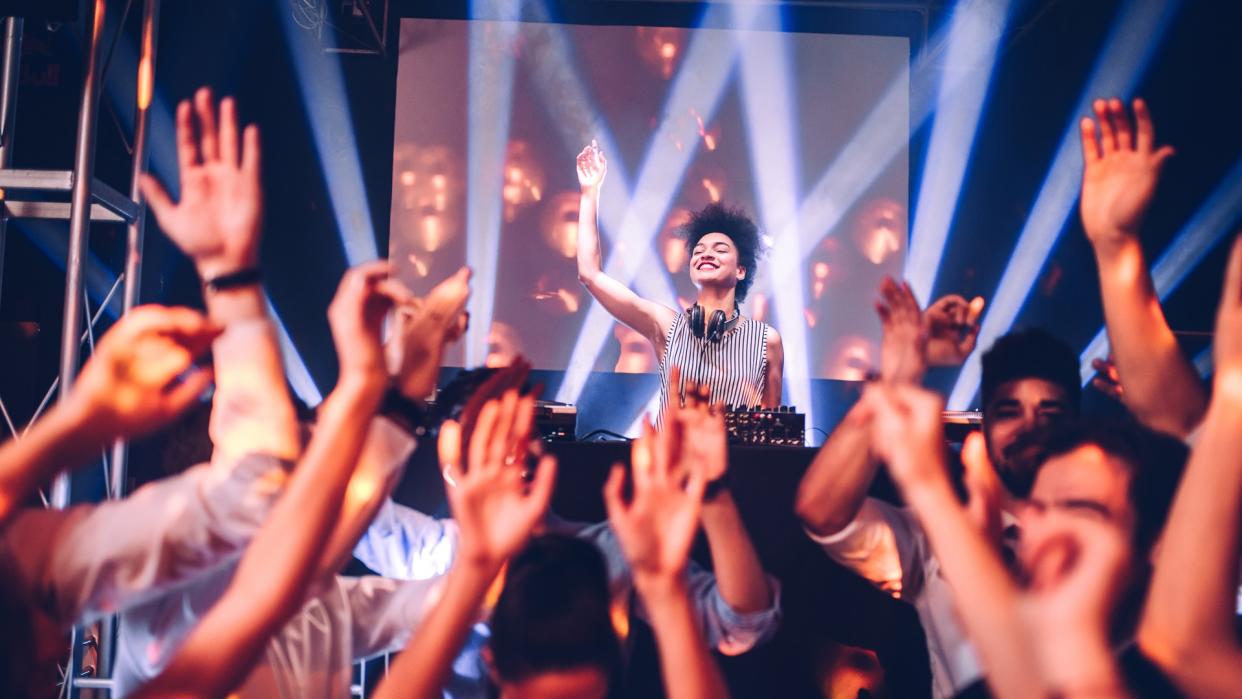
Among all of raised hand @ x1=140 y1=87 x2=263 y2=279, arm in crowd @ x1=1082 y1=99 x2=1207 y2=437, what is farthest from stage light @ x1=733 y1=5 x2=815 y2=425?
raised hand @ x1=140 y1=87 x2=263 y2=279

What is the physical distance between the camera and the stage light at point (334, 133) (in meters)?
5.86

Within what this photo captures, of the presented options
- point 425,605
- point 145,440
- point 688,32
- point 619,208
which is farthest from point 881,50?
point 425,605

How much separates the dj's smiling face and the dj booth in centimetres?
175

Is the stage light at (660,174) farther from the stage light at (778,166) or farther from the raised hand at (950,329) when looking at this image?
the raised hand at (950,329)

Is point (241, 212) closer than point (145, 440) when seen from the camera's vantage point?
Yes

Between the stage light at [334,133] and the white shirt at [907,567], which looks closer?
the white shirt at [907,567]

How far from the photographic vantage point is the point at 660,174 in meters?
5.73

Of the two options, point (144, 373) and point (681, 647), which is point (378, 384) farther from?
point (681, 647)

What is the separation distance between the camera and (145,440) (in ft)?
15.8

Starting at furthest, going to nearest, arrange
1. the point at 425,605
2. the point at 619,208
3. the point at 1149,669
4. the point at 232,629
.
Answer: the point at 619,208 < the point at 425,605 < the point at 1149,669 < the point at 232,629

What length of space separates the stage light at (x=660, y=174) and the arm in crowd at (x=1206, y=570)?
482 centimetres

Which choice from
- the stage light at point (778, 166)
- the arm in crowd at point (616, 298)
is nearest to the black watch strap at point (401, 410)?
the arm in crowd at point (616, 298)

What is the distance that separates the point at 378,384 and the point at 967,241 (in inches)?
217

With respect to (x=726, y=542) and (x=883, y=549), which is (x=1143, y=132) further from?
(x=726, y=542)
